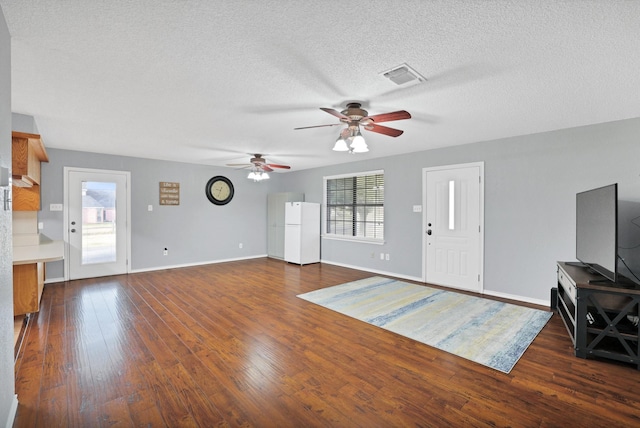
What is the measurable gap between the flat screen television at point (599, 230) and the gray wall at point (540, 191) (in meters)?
0.43

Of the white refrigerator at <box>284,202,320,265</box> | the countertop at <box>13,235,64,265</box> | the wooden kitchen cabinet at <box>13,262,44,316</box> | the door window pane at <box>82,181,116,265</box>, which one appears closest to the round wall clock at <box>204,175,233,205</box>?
the white refrigerator at <box>284,202,320,265</box>

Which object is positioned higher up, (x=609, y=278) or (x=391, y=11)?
(x=391, y=11)

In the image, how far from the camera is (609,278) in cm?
254

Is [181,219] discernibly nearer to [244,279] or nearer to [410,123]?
[244,279]

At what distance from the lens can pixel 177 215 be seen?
6305 mm

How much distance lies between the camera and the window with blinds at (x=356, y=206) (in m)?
5.95

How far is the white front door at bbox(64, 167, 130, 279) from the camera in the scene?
5.12 m

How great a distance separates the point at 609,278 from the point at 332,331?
2.53m

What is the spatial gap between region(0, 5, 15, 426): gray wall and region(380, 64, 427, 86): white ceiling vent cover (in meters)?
2.28

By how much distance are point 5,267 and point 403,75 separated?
9.15ft

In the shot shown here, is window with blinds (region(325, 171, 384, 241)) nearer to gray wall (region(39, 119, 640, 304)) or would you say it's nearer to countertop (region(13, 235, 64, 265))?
gray wall (region(39, 119, 640, 304))

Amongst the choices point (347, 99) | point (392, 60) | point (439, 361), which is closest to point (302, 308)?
point (439, 361)

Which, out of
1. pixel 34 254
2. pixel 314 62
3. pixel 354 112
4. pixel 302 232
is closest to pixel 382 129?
pixel 354 112

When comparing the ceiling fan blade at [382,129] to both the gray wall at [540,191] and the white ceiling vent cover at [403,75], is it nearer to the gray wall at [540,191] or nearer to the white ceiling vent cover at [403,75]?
the white ceiling vent cover at [403,75]
